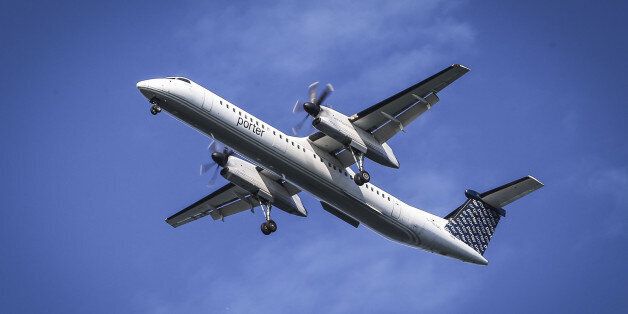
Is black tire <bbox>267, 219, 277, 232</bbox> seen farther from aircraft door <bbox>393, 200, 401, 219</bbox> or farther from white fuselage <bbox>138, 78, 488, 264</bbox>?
aircraft door <bbox>393, 200, 401, 219</bbox>

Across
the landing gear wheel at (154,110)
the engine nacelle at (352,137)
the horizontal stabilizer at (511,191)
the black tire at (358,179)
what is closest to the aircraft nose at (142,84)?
the landing gear wheel at (154,110)

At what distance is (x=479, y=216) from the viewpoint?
3759 centimetres

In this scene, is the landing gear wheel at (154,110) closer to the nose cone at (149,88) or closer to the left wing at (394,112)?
the nose cone at (149,88)

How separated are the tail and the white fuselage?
0.60 m

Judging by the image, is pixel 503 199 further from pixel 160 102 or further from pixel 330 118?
pixel 160 102

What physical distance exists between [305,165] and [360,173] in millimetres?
2229

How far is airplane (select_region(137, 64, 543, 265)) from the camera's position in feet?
105

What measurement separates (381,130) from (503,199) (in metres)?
6.65

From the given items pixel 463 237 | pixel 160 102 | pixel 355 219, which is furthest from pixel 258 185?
pixel 463 237

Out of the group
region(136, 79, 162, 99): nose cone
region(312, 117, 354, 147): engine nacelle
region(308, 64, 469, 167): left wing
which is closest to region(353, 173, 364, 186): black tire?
region(308, 64, 469, 167): left wing

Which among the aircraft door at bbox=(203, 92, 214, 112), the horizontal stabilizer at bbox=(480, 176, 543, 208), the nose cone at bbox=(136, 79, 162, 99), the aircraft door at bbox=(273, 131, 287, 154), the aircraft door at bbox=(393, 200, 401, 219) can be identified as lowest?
the nose cone at bbox=(136, 79, 162, 99)

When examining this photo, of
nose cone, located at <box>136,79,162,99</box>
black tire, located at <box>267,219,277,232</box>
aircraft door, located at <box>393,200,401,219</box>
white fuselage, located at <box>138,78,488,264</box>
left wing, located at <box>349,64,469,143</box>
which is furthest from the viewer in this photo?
black tire, located at <box>267,219,277,232</box>

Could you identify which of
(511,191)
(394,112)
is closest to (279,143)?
(394,112)

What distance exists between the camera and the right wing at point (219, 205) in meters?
38.5
